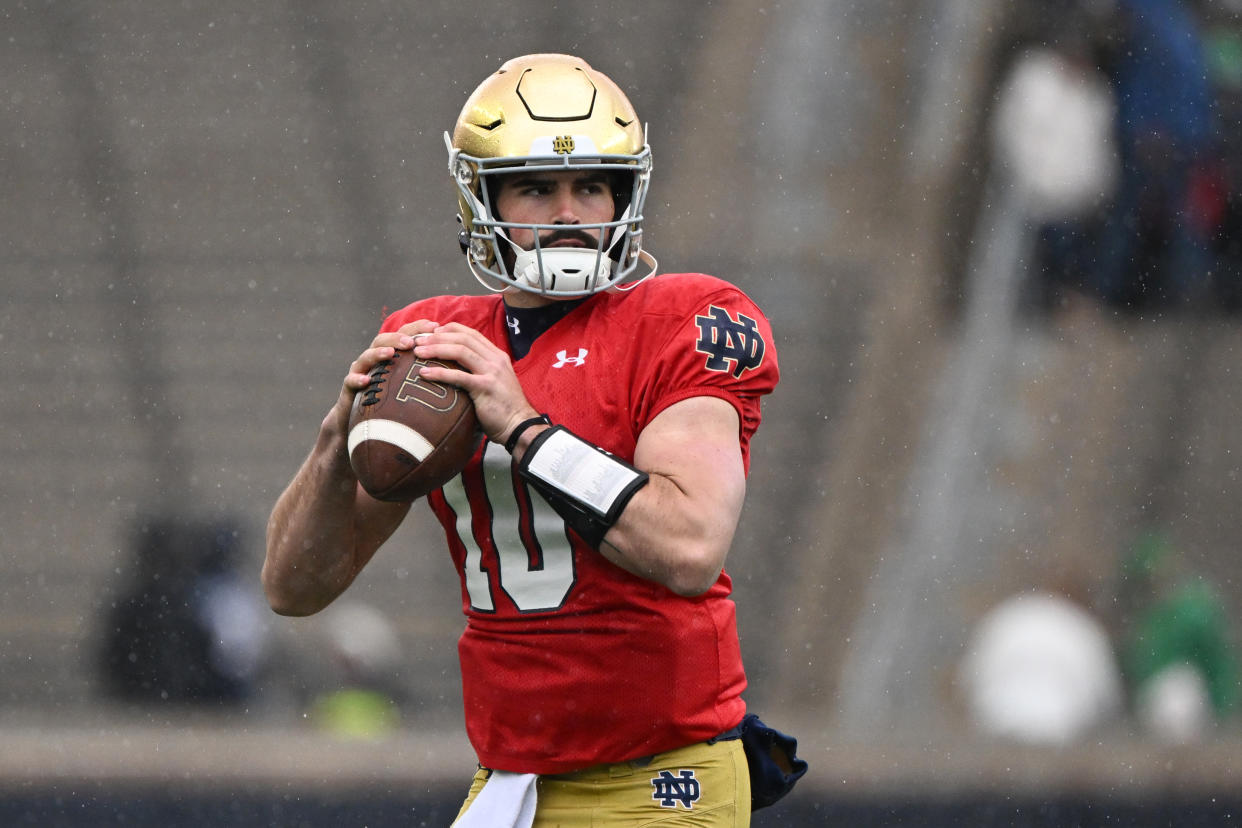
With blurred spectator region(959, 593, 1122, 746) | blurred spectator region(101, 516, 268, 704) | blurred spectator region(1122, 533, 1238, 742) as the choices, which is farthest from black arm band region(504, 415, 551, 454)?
blurred spectator region(101, 516, 268, 704)

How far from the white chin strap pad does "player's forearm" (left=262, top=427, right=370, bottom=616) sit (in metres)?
0.37

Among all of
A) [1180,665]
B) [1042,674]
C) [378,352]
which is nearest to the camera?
[378,352]

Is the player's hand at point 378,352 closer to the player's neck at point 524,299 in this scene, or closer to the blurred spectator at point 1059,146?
the player's neck at point 524,299

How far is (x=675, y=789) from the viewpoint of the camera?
87.3 inches

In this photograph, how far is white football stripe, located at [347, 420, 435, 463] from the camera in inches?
83.2

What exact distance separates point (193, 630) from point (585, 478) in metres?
4.70

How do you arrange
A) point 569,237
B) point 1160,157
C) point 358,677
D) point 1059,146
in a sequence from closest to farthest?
1. point 569,237
2. point 358,677
3. point 1160,157
4. point 1059,146

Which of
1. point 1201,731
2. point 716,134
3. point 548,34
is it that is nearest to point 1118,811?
point 1201,731

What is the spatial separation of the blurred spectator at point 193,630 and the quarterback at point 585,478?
13.6 feet

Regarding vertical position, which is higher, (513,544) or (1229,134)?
(513,544)

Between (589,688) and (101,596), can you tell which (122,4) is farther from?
(589,688)

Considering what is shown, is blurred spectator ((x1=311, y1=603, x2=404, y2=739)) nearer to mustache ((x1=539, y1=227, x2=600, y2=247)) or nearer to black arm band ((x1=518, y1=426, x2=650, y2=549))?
mustache ((x1=539, y1=227, x2=600, y2=247))

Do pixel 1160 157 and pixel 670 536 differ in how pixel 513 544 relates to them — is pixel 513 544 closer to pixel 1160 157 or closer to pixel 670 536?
pixel 670 536

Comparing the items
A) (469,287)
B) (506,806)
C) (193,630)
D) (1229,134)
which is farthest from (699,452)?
(1229,134)
